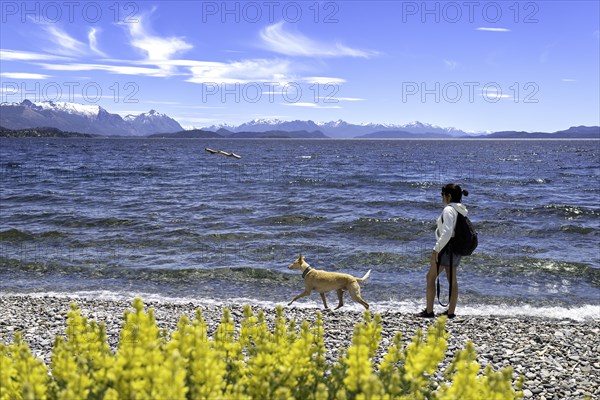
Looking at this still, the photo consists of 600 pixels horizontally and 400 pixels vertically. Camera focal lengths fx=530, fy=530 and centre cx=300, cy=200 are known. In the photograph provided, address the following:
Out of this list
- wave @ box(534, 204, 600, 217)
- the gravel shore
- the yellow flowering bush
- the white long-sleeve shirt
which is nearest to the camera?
the yellow flowering bush

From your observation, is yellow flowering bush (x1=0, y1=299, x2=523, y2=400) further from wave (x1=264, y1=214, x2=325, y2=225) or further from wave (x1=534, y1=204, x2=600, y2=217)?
wave (x1=534, y1=204, x2=600, y2=217)

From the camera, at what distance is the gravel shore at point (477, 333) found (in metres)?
7.58

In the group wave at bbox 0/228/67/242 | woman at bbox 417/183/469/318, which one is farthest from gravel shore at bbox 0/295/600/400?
wave at bbox 0/228/67/242

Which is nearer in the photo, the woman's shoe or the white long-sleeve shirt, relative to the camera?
the white long-sleeve shirt

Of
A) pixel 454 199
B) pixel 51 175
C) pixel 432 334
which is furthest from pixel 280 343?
pixel 51 175

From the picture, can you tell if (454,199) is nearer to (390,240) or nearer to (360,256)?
(360,256)

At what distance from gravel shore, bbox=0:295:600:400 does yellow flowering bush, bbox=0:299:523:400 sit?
4.01 m

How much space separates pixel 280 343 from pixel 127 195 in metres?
32.4

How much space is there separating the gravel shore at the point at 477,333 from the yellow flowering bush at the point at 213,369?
401cm

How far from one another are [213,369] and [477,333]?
24.6ft

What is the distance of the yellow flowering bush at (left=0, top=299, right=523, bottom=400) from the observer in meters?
3.05

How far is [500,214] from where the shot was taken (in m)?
27.3

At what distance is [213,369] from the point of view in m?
3.23

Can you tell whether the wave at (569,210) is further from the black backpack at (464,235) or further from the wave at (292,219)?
the black backpack at (464,235)
